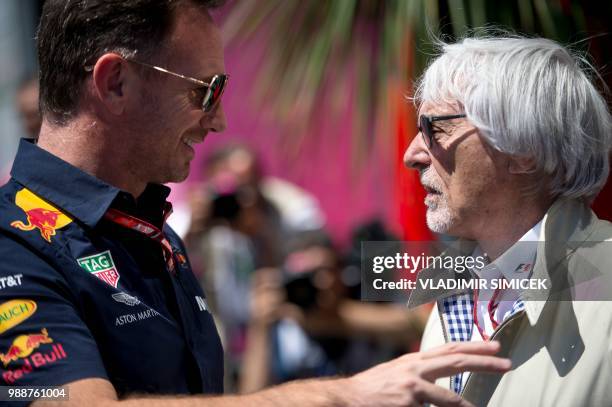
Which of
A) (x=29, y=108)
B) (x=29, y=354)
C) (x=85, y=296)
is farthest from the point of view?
(x=29, y=108)

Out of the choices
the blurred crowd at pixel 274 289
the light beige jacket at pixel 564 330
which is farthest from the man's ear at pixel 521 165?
the blurred crowd at pixel 274 289

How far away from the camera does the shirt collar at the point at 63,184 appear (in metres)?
2.35

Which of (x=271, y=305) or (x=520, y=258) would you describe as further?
(x=271, y=305)

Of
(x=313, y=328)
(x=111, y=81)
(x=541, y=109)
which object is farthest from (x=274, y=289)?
(x=541, y=109)

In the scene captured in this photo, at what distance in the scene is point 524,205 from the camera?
247cm

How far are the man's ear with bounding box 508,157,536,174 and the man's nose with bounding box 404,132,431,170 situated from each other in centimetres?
23

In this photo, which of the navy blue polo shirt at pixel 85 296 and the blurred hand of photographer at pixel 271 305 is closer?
the navy blue polo shirt at pixel 85 296

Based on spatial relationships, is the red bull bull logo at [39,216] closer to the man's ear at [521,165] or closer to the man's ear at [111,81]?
the man's ear at [111,81]

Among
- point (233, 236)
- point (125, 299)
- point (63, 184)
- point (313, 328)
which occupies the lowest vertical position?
point (313, 328)

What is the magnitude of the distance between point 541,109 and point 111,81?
1.10m

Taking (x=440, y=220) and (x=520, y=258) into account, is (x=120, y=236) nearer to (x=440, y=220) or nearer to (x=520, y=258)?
(x=440, y=220)

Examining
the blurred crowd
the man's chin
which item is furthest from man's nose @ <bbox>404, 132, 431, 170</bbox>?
the blurred crowd

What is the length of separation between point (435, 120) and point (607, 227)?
52cm

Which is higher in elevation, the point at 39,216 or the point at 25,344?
the point at 39,216
